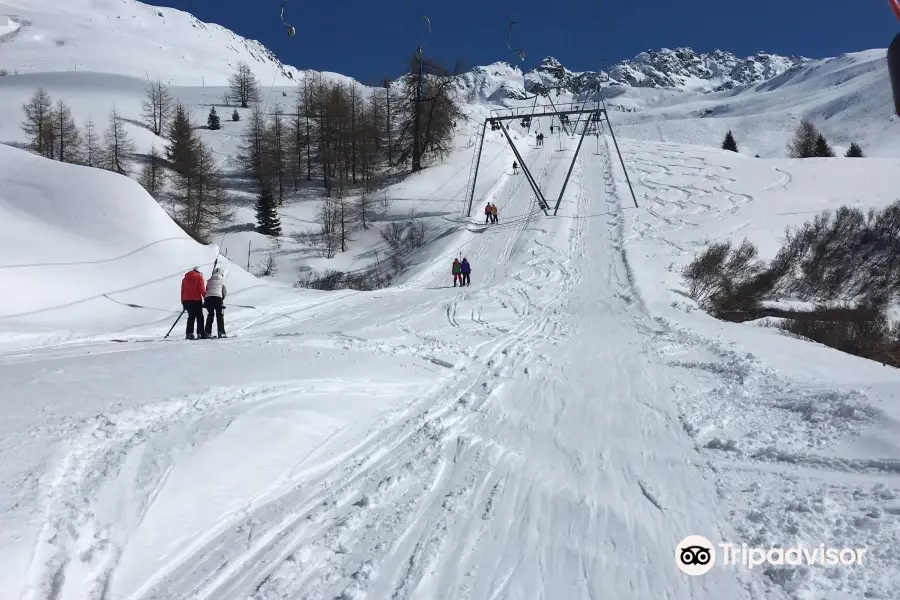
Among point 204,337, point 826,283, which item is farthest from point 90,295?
point 826,283

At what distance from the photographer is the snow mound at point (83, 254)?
11359 mm

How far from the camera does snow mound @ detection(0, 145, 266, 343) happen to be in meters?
11.4

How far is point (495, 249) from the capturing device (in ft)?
82.4

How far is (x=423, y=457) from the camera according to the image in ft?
18.7

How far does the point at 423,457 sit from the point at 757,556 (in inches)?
123

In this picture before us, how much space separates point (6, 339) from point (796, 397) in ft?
42.0

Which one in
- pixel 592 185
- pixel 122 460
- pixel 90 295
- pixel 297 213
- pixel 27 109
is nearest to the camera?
pixel 122 460

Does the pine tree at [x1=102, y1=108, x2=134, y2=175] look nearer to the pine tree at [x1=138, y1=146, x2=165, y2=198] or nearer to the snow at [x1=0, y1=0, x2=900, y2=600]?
the pine tree at [x1=138, y1=146, x2=165, y2=198]

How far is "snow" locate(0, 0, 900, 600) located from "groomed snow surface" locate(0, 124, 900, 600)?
0.08ft

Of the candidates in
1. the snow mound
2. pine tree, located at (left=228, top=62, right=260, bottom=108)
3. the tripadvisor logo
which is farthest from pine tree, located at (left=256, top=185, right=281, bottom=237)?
pine tree, located at (left=228, top=62, right=260, bottom=108)

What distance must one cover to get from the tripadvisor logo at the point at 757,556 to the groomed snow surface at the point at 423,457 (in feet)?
0.28

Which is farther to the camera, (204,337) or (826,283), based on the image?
(826,283)

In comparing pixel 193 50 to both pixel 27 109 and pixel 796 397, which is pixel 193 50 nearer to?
pixel 27 109

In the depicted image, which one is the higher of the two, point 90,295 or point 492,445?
point 90,295
